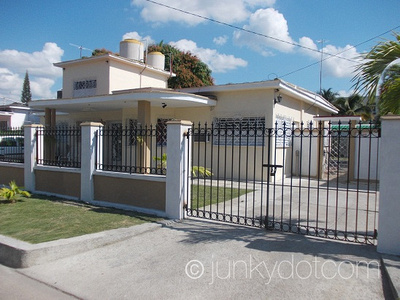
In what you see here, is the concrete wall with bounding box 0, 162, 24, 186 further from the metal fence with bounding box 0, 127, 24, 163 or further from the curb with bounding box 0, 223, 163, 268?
the curb with bounding box 0, 223, 163, 268

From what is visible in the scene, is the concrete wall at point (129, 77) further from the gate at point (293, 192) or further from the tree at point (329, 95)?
the tree at point (329, 95)

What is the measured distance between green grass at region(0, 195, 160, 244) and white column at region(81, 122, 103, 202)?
435 mm

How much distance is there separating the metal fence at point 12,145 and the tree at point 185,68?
53.9 feet

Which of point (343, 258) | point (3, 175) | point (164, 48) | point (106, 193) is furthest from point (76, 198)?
point (164, 48)

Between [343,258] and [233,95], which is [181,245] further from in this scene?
[233,95]

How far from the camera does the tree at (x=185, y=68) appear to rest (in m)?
26.5

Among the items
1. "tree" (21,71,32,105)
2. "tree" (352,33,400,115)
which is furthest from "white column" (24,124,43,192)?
"tree" (21,71,32,105)

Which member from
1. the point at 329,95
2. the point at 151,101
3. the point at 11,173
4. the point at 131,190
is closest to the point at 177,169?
the point at 131,190

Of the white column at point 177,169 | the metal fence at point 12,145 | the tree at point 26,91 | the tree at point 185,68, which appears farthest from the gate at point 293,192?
the tree at point 26,91

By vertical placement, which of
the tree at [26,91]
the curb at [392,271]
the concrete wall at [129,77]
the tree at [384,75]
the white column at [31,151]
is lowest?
the curb at [392,271]

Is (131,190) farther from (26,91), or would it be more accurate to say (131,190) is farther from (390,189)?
(26,91)

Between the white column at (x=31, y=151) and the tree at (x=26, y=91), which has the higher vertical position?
the tree at (x=26, y=91)

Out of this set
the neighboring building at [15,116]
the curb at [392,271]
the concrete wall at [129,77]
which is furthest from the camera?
the neighboring building at [15,116]

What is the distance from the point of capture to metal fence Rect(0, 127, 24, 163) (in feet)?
34.8
